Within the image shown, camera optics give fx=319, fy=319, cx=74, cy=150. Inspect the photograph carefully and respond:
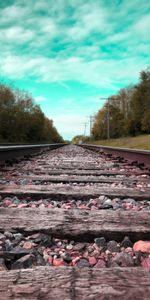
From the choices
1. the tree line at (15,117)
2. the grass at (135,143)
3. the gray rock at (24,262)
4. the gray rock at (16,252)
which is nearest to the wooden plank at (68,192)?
Answer: the gray rock at (16,252)

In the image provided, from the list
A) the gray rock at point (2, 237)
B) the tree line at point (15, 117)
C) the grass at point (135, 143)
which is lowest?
the gray rock at point (2, 237)

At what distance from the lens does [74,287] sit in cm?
117

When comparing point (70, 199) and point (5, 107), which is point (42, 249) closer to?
point (70, 199)

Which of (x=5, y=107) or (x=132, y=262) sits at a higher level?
(x=5, y=107)

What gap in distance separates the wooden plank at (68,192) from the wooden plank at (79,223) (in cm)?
78

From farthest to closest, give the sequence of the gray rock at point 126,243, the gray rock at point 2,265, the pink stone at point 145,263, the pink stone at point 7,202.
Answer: the pink stone at point 7,202 → the gray rock at point 126,243 → the pink stone at point 145,263 → the gray rock at point 2,265

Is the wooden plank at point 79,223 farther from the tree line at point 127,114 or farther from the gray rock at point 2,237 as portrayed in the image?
the tree line at point 127,114

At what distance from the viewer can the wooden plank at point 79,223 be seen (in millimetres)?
1989

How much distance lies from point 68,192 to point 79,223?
48.0 inches

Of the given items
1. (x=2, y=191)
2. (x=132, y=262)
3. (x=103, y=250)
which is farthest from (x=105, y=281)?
(x=2, y=191)

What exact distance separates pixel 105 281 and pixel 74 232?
2.62ft

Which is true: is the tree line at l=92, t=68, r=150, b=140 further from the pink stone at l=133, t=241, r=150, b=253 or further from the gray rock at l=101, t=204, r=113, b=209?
the pink stone at l=133, t=241, r=150, b=253

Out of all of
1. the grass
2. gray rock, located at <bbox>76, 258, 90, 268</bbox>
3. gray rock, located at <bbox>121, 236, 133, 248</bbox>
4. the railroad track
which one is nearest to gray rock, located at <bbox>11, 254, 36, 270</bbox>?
the railroad track

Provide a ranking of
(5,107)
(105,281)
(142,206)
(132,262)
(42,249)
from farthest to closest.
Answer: (5,107) → (142,206) → (42,249) → (132,262) → (105,281)
